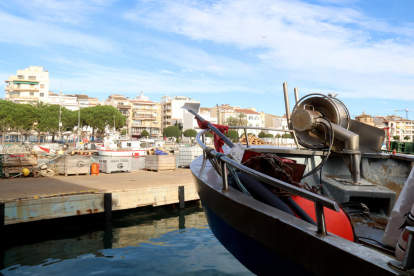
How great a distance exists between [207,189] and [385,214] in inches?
89.6

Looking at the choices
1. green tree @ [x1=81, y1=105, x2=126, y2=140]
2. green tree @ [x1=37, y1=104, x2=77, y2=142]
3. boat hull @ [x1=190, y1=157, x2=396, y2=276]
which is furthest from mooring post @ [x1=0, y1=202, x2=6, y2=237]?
green tree @ [x1=81, y1=105, x2=126, y2=140]

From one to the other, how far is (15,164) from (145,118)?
10019cm

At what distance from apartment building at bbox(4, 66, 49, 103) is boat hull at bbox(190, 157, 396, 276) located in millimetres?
99073

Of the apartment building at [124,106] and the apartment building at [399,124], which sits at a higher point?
the apartment building at [124,106]

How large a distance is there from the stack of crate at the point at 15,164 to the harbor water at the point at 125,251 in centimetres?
531

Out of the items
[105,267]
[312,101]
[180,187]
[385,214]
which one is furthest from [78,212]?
[385,214]

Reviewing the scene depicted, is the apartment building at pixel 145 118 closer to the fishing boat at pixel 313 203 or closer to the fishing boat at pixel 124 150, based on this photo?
the fishing boat at pixel 124 150

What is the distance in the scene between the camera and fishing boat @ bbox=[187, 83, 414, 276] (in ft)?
5.91

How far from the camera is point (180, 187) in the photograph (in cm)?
980

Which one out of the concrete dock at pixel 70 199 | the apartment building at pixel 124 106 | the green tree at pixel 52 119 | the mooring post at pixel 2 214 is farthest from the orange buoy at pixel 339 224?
the apartment building at pixel 124 106

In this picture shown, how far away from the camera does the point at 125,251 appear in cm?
643

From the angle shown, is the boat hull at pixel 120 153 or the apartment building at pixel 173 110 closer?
the boat hull at pixel 120 153

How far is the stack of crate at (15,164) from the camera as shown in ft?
37.7

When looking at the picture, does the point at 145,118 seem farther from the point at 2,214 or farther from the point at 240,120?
the point at 2,214
